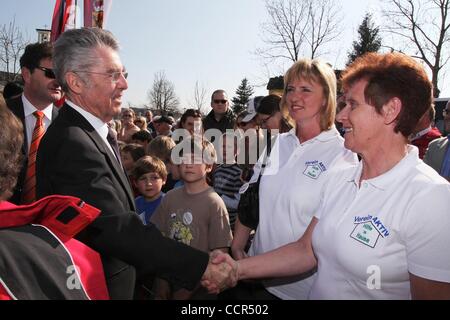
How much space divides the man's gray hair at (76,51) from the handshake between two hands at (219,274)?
1.42 meters

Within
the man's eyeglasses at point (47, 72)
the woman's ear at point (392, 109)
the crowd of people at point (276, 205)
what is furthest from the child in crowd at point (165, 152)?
the woman's ear at point (392, 109)

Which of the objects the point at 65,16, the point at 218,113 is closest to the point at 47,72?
the point at 65,16

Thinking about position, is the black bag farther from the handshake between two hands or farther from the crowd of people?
the handshake between two hands

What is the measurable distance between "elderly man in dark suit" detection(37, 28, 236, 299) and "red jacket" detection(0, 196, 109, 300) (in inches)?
22.2

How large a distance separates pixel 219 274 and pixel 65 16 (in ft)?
17.0

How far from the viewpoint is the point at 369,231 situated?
1.97 meters

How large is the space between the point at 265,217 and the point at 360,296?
1.03 meters

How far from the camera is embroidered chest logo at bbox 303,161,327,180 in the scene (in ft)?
9.10

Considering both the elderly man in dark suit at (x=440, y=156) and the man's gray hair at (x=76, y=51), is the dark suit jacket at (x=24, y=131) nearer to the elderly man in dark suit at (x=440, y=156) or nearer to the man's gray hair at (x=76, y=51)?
the man's gray hair at (x=76, y=51)

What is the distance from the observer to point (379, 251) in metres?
1.94

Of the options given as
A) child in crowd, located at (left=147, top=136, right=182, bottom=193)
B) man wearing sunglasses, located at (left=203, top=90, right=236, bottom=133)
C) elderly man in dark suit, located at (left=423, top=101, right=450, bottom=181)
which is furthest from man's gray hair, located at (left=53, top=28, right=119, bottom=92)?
man wearing sunglasses, located at (left=203, top=90, right=236, bottom=133)

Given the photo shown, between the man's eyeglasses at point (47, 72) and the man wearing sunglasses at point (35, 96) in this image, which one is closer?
the man wearing sunglasses at point (35, 96)

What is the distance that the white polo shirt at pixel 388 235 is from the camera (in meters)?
1.83
